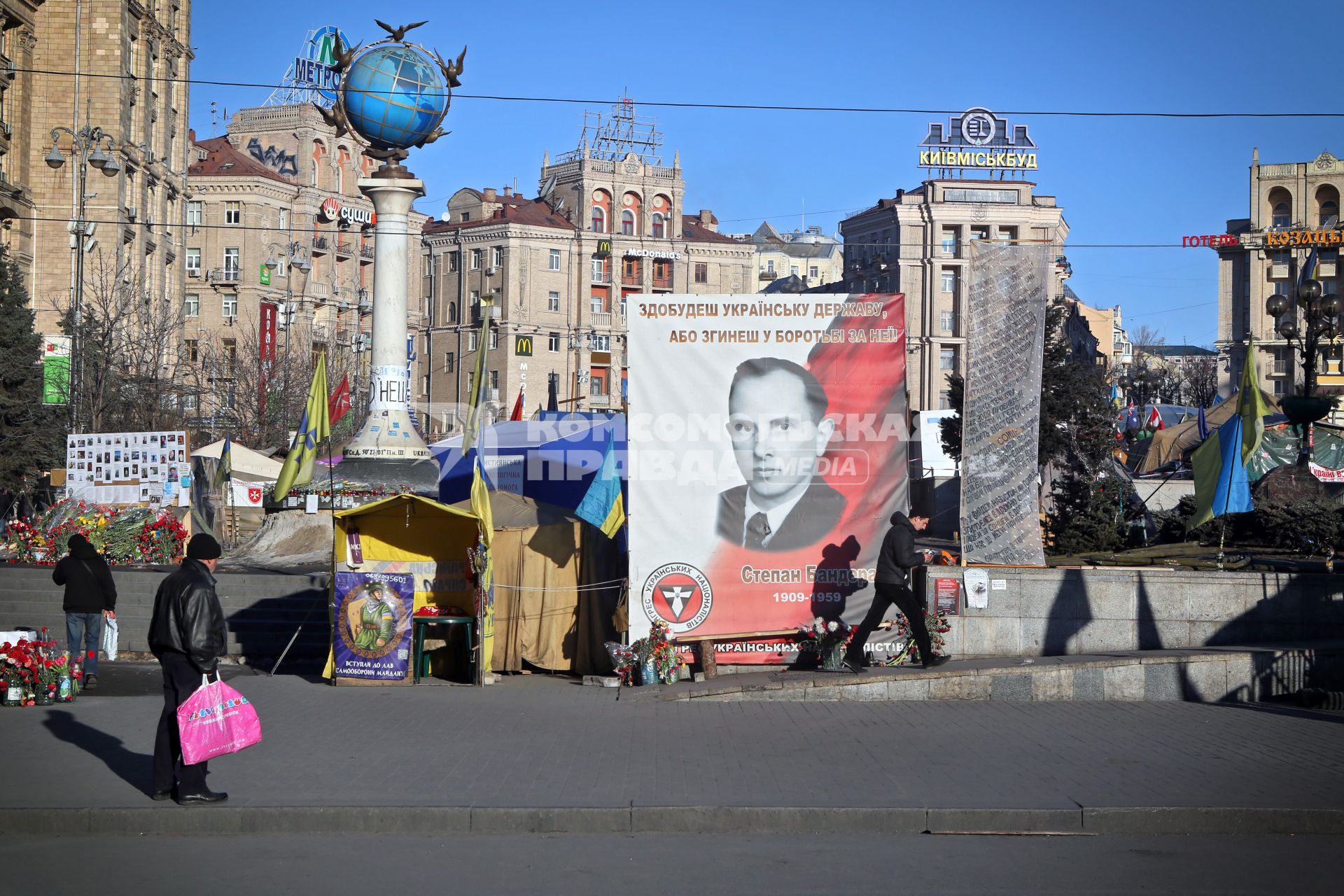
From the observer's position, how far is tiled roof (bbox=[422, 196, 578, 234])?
291ft

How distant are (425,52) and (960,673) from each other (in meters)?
19.4

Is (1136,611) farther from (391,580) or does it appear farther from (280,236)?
(280,236)

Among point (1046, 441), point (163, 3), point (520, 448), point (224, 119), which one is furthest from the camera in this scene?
point (224, 119)

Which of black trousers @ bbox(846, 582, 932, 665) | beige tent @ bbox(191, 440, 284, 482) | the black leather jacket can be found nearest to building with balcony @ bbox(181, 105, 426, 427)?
beige tent @ bbox(191, 440, 284, 482)

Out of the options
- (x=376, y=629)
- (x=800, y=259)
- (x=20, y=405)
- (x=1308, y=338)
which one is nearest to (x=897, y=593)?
(x=376, y=629)

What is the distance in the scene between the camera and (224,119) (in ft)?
276

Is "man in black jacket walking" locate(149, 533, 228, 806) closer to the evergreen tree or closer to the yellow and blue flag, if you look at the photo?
the yellow and blue flag

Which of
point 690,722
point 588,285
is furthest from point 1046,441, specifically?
point 588,285

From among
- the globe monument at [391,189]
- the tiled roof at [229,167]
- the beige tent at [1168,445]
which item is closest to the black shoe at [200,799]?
the globe monument at [391,189]

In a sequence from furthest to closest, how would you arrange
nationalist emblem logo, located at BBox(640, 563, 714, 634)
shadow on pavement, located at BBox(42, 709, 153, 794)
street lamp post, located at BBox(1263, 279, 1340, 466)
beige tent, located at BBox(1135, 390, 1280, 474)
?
beige tent, located at BBox(1135, 390, 1280, 474) → street lamp post, located at BBox(1263, 279, 1340, 466) → nationalist emblem logo, located at BBox(640, 563, 714, 634) → shadow on pavement, located at BBox(42, 709, 153, 794)

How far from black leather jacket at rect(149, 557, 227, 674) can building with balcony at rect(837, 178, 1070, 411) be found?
79.0 metres

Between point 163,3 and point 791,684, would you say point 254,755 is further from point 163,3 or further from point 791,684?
point 163,3

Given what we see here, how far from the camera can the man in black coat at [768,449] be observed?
13766mm

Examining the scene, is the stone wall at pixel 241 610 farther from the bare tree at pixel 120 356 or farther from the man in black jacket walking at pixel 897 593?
the bare tree at pixel 120 356
